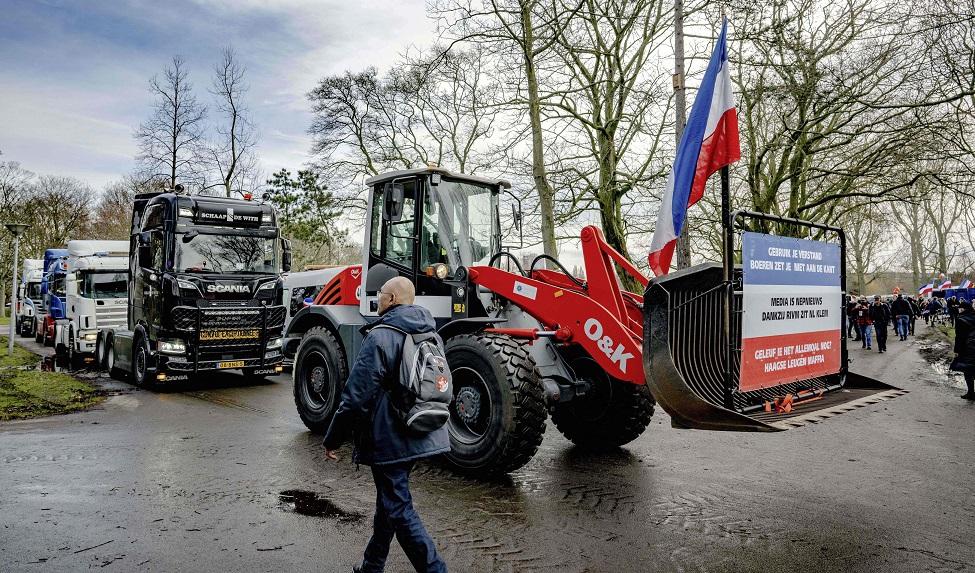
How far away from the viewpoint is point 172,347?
Answer: 12.2 m

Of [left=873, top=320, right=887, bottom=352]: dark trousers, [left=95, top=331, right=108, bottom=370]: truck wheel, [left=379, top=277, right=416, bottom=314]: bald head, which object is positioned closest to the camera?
[left=379, top=277, right=416, bottom=314]: bald head

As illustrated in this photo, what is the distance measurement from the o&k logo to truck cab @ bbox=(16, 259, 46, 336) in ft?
88.1

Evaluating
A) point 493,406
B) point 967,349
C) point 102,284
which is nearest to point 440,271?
point 493,406

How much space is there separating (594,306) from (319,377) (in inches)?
160

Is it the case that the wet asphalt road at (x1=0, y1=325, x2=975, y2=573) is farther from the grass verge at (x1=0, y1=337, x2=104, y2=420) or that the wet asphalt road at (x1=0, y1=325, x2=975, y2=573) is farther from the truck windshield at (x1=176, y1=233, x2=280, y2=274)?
the truck windshield at (x1=176, y1=233, x2=280, y2=274)

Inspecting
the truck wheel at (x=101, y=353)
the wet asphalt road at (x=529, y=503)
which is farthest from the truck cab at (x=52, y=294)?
the wet asphalt road at (x=529, y=503)

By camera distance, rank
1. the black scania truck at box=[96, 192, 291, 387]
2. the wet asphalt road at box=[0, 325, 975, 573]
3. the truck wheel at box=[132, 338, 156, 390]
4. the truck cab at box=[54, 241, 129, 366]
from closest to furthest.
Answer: the wet asphalt road at box=[0, 325, 975, 573] → the black scania truck at box=[96, 192, 291, 387] → the truck wheel at box=[132, 338, 156, 390] → the truck cab at box=[54, 241, 129, 366]

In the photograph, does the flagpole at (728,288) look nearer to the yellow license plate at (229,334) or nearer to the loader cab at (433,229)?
the loader cab at (433,229)

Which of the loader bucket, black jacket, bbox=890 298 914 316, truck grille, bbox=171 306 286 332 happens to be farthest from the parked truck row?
black jacket, bbox=890 298 914 316

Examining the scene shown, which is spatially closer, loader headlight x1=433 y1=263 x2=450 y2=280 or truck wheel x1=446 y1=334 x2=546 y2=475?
truck wheel x1=446 y1=334 x2=546 y2=475

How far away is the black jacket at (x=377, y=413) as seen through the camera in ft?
12.7

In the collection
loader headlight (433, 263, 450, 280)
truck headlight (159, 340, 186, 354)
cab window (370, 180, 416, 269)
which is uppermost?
cab window (370, 180, 416, 269)

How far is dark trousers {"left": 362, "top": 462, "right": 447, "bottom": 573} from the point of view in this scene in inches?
149

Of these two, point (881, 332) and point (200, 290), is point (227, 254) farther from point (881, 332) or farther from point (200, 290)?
point (881, 332)
